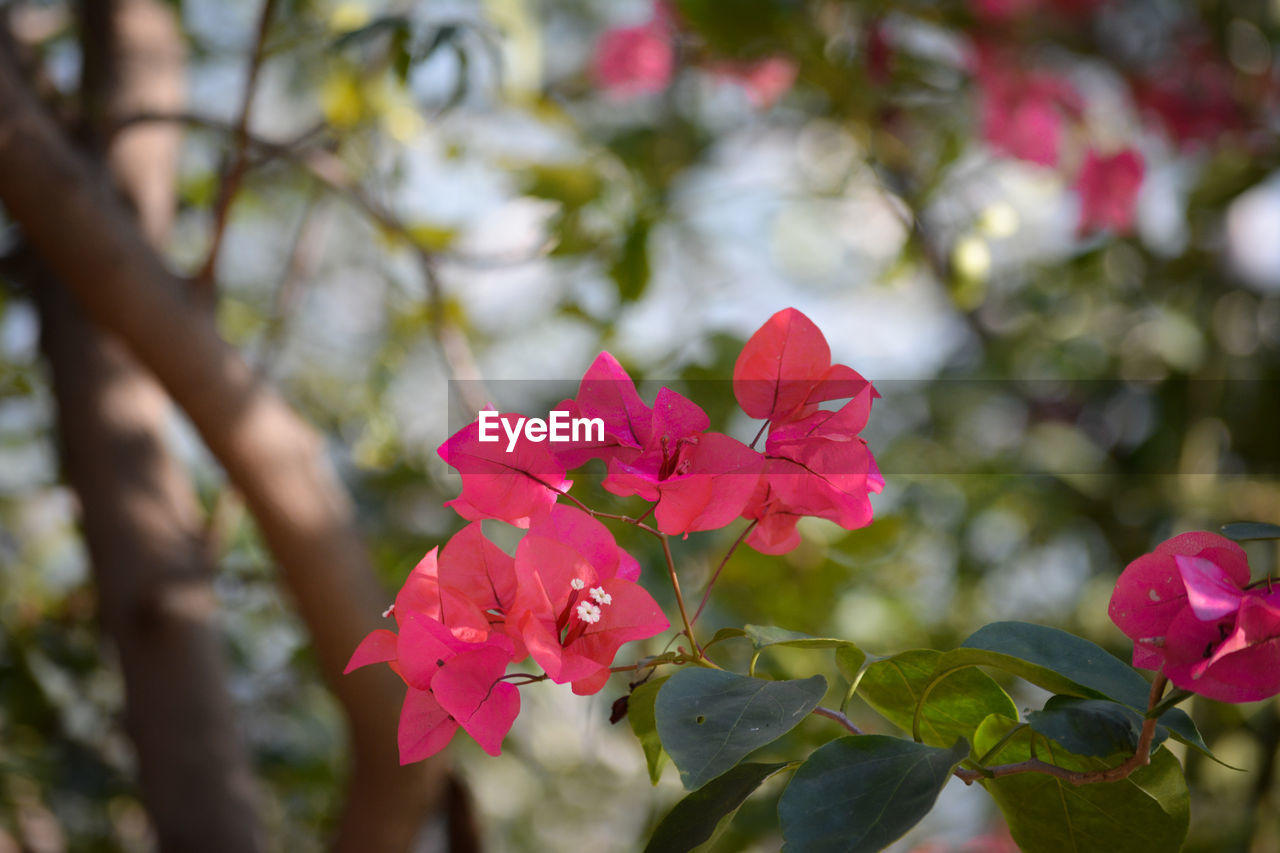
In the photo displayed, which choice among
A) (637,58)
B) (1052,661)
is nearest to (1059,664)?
(1052,661)

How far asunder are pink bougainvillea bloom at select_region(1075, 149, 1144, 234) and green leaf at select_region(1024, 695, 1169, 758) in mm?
958

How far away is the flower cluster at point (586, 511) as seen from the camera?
224mm

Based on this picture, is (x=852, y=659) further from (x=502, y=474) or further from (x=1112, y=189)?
(x=1112, y=189)

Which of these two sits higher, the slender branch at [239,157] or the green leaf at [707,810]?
the slender branch at [239,157]

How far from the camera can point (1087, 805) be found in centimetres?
22

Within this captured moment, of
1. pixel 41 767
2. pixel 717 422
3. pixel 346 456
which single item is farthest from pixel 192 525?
pixel 346 456

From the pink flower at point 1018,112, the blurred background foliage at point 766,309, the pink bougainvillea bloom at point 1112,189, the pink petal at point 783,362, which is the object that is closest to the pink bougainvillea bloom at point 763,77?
the blurred background foliage at point 766,309

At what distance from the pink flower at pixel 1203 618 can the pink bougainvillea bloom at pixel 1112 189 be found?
3.00 ft

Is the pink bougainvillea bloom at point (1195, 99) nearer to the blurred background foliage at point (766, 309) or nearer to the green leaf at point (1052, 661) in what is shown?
the blurred background foliage at point (766, 309)

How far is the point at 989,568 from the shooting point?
3.40 ft

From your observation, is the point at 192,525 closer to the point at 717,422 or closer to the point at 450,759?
the point at 450,759

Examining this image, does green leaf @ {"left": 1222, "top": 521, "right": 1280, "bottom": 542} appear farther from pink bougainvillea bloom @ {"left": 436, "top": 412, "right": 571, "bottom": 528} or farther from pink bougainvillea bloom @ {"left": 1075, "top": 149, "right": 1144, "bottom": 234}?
pink bougainvillea bloom @ {"left": 1075, "top": 149, "right": 1144, "bottom": 234}

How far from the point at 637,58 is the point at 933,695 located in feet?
3.22

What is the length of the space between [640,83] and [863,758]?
3.35 ft
